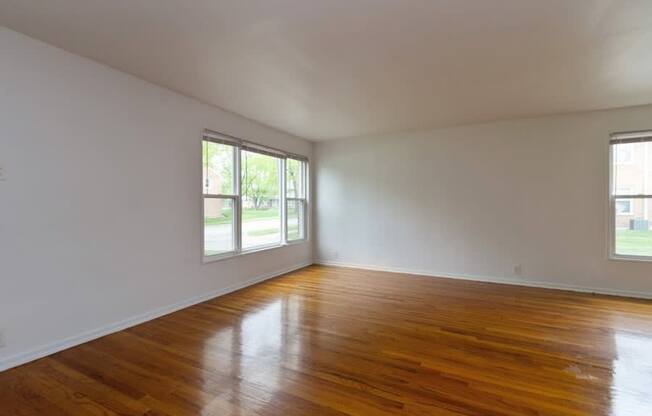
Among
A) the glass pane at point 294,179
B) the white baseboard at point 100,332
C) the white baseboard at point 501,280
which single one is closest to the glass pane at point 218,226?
the white baseboard at point 100,332

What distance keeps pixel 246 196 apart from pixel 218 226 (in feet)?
2.11

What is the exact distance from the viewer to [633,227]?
4.00 meters

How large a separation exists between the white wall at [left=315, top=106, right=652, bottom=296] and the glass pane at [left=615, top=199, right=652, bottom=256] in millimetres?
174

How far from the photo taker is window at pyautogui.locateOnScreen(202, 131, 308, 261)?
3.95m

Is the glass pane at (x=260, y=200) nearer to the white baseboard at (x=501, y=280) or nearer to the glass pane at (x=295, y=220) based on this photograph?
the glass pane at (x=295, y=220)

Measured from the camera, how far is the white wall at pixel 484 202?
13.6 ft

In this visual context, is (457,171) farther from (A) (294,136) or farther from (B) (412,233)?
(A) (294,136)

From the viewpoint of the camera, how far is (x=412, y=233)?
5.30 metres

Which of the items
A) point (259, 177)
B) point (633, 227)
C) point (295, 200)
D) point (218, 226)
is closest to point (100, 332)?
point (218, 226)

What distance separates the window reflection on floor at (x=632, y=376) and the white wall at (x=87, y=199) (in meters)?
3.89

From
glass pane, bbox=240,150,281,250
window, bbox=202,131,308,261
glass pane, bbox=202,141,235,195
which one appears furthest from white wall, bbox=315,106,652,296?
glass pane, bbox=202,141,235,195

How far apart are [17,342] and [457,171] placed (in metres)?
5.49

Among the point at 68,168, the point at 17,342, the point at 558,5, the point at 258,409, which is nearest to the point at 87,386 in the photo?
the point at 17,342

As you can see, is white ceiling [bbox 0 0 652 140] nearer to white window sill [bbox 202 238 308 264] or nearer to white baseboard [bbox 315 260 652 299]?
white window sill [bbox 202 238 308 264]
